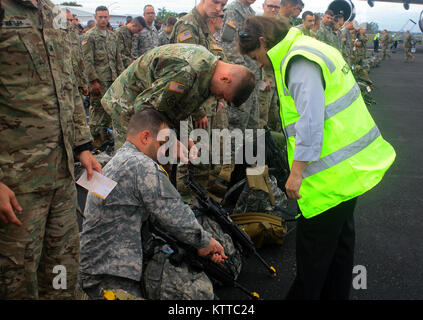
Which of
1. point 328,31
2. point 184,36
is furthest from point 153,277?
point 328,31

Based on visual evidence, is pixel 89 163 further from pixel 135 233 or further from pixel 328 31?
pixel 328 31

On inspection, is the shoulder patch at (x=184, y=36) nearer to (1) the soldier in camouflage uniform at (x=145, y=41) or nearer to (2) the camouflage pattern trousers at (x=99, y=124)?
(2) the camouflage pattern trousers at (x=99, y=124)

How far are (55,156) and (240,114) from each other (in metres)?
3.07

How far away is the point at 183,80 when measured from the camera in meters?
2.22

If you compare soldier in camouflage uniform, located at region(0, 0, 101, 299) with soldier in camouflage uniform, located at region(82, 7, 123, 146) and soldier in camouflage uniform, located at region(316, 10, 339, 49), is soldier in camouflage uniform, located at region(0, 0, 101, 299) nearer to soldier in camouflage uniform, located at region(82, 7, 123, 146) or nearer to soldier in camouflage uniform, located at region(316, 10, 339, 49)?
soldier in camouflage uniform, located at region(82, 7, 123, 146)

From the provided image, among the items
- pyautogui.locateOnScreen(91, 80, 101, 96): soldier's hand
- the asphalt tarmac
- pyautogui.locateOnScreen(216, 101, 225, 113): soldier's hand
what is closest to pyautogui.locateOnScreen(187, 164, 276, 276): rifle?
the asphalt tarmac

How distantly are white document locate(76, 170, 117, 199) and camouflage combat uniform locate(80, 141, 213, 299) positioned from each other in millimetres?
61

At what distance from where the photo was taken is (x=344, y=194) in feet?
5.85

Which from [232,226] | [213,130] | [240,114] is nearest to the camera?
[232,226]

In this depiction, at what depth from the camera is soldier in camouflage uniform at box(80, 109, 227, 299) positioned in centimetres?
177

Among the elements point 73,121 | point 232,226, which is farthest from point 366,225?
point 73,121
